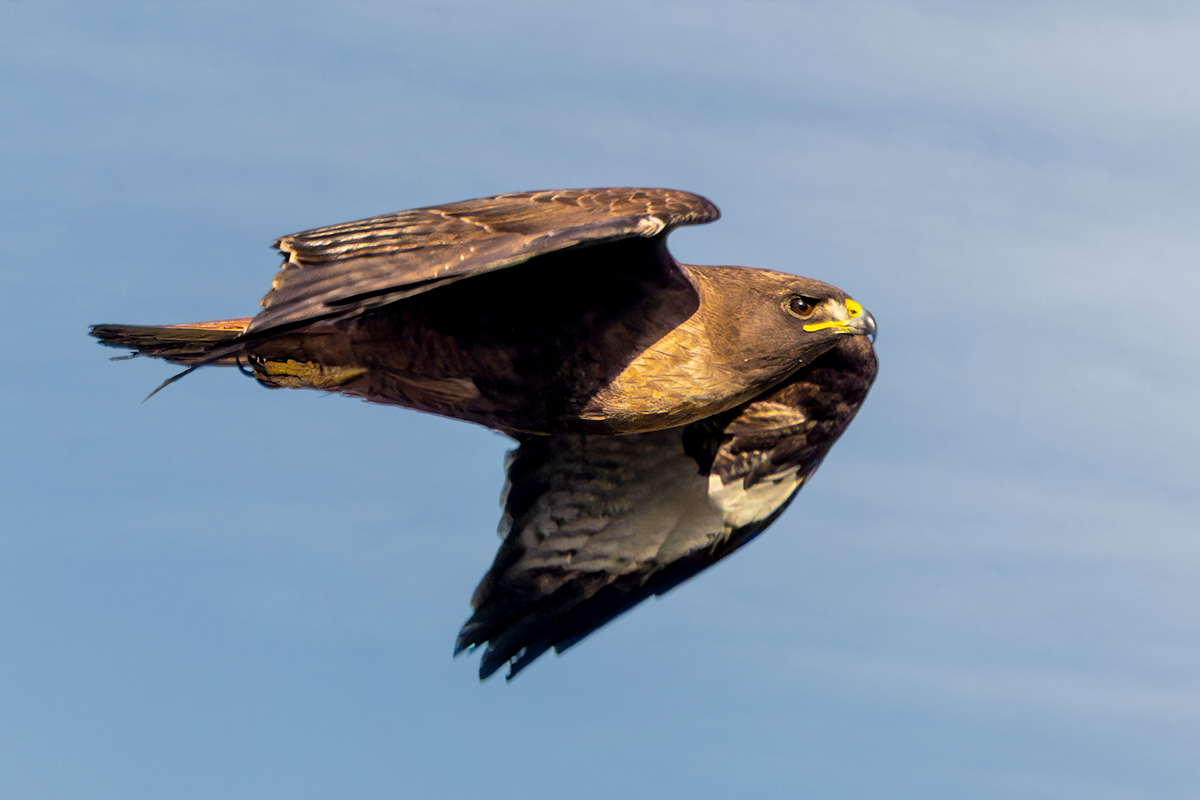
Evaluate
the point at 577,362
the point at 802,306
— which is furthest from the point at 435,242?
the point at 802,306

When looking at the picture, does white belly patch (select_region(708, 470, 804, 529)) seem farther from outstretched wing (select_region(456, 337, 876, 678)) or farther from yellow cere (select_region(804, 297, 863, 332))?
yellow cere (select_region(804, 297, 863, 332))

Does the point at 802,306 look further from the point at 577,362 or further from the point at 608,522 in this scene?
the point at 608,522

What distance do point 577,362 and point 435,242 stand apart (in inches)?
45.7

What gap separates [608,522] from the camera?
32.4 feet

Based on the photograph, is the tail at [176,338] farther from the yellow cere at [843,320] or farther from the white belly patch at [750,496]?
the yellow cere at [843,320]

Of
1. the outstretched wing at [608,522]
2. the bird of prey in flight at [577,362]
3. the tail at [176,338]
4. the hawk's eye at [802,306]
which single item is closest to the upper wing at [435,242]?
the bird of prey in flight at [577,362]

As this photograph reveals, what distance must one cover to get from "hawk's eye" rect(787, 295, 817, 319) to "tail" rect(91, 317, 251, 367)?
2992 millimetres

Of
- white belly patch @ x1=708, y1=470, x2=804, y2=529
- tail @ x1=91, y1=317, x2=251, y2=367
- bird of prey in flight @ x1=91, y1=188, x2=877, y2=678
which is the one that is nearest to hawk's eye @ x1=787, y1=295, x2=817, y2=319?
bird of prey in flight @ x1=91, y1=188, x2=877, y2=678

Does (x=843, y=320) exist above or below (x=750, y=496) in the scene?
above

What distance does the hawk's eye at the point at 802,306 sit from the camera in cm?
872

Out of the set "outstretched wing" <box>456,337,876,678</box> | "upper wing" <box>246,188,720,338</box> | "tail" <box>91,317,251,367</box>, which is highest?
"upper wing" <box>246,188,720,338</box>

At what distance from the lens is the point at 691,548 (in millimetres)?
9758

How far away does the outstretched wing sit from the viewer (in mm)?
9586

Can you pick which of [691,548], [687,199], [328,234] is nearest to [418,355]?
[328,234]
